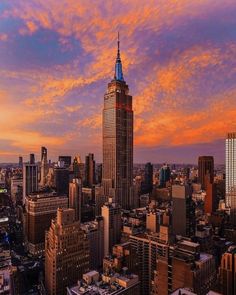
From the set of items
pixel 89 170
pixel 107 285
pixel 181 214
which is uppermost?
pixel 89 170

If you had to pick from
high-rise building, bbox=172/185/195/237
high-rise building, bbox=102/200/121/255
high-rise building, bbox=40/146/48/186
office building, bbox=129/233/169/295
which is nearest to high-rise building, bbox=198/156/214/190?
high-rise building, bbox=172/185/195/237

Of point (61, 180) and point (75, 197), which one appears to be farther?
point (61, 180)

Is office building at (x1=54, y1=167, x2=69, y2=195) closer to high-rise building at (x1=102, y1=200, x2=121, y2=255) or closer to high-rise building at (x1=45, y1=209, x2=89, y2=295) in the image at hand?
high-rise building at (x1=102, y1=200, x2=121, y2=255)

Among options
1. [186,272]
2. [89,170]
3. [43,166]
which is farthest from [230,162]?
[43,166]

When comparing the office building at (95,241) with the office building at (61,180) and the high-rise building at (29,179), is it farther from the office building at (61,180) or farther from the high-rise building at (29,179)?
the office building at (61,180)

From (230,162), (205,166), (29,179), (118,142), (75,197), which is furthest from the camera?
(205,166)

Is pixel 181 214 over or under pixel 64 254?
over

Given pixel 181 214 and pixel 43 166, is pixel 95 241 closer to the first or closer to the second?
pixel 181 214
